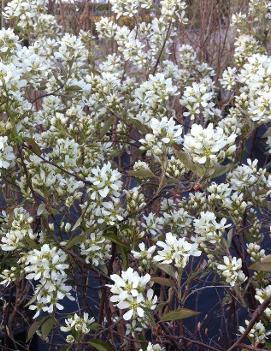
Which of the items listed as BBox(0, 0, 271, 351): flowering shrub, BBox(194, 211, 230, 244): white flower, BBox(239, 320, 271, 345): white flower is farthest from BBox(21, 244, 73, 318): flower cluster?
BBox(239, 320, 271, 345): white flower

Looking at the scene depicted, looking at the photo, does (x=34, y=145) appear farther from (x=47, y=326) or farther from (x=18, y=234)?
(x=47, y=326)

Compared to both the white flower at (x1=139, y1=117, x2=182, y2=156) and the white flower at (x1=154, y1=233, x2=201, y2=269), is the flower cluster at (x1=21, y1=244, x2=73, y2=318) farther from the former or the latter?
the white flower at (x1=139, y1=117, x2=182, y2=156)

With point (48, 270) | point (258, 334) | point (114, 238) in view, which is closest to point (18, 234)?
point (48, 270)

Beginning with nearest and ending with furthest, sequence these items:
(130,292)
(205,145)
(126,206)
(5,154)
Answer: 1. (130,292)
2. (205,145)
3. (5,154)
4. (126,206)

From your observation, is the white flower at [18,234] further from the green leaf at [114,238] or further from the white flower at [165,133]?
the white flower at [165,133]

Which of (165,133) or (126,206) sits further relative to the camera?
(126,206)

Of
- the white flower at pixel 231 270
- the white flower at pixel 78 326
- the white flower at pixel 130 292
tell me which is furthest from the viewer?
the white flower at pixel 78 326

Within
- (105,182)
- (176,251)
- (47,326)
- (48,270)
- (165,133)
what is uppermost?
(165,133)

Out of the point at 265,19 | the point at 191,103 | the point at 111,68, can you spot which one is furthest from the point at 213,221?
the point at 265,19

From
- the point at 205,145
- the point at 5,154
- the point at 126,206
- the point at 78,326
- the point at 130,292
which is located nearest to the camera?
the point at 130,292

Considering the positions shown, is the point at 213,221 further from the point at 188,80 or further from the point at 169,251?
the point at 188,80

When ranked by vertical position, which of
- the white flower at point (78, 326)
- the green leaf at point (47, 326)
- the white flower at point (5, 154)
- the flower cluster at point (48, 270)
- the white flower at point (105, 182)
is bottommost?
the green leaf at point (47, 326)

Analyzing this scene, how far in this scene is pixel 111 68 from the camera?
8.33 feet

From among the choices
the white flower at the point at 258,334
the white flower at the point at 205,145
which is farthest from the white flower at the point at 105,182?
the white flower at the point at 258,334
